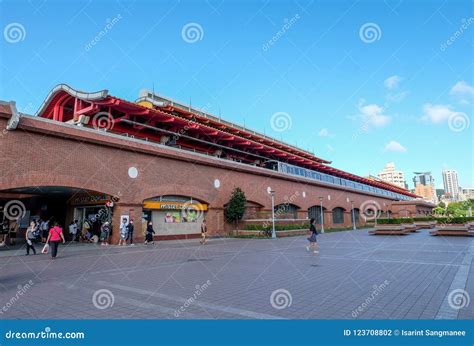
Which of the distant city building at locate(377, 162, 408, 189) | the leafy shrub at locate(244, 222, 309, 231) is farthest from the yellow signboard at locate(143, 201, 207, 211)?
the distant city building at locate(377, 162, 408, 189)

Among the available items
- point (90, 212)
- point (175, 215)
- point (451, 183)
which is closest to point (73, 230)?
point (90, 212)

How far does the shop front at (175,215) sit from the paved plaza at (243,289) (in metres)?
10.9

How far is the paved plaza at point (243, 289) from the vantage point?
17.4 feet

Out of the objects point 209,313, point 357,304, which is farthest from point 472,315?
point 209,313

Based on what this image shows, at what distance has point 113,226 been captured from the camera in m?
19.3

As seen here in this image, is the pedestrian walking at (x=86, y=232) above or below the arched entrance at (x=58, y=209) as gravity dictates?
below

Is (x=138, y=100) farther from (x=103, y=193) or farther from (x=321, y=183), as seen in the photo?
(x=321, y=183)

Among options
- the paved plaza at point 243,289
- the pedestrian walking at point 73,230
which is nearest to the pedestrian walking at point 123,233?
the pedestrian walking at point 73,230

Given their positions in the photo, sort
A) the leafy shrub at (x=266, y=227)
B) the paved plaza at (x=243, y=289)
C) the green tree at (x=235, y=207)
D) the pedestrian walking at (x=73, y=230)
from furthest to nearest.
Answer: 1. the green tree at (x=235, y=207)
2. the leafy shrub at (x=266, y=227)
3. the pedestrian walking at (x=73, y=230)
4. the paved plaza at (x=243, y=289)

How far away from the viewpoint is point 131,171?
20672 millimetres

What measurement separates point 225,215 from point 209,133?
1246 centimetres

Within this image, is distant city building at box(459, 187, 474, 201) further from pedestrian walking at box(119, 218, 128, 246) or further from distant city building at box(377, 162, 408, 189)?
pedestrian walking at box(119, 218, 128, 246)

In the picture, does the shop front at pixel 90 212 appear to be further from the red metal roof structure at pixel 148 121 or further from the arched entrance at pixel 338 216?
the arched entrance at pixel 338 216

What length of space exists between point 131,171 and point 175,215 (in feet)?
17.3
